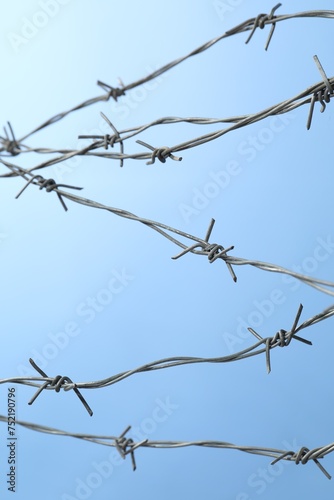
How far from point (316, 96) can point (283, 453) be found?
435 mm

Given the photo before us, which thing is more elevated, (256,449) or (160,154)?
(160,154)

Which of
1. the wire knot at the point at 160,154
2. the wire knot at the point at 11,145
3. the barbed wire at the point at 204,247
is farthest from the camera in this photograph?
the wire knot at the point at 11,145

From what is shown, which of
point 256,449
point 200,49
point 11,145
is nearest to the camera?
point 256,449

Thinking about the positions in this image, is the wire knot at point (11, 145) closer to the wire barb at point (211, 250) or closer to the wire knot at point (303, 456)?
the wire barb at point (211, 250)

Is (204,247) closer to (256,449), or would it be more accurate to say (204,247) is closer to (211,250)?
(211,250)

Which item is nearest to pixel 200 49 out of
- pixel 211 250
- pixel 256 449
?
pixel 211 250

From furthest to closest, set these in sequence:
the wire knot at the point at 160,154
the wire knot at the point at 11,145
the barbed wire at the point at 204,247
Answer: the wire knot at the point at 11,145, the wire knot at the point at 160,154, the barbed wire at the point at 204,247

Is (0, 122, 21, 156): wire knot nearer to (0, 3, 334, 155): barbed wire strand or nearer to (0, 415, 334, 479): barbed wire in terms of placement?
(0, 3, 334, 155): barbed wire strand

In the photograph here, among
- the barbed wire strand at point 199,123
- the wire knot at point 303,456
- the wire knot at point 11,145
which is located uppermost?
the wire knot at point 11,145

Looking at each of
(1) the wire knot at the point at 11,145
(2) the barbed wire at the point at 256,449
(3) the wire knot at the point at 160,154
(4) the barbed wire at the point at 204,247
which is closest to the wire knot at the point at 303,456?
(2) the barbed wire at the point at 256,449

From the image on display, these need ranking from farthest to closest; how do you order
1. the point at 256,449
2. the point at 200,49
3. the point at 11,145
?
the point at 11,145 < the point at 200,49 < the point at 256,449

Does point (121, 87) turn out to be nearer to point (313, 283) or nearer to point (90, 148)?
point (90, 148)

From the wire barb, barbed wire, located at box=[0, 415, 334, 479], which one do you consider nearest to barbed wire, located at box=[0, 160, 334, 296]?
the wire barb

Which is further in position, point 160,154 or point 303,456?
point 160,154
